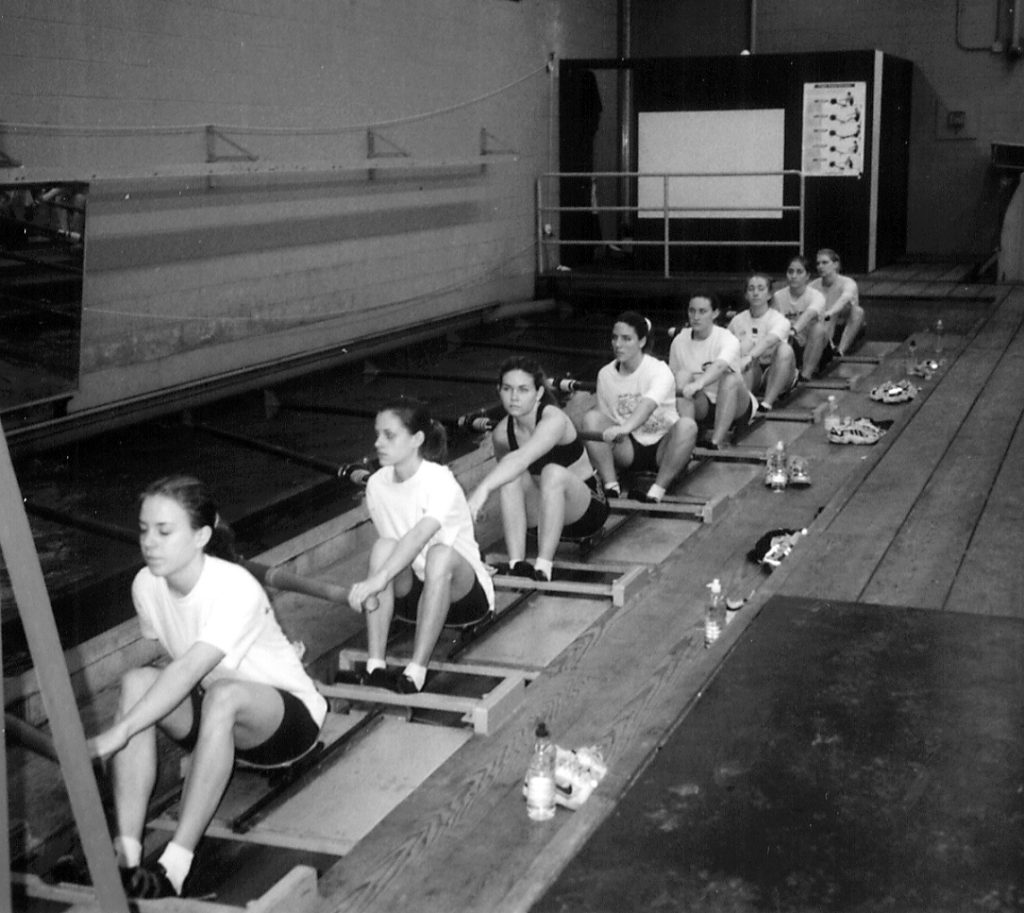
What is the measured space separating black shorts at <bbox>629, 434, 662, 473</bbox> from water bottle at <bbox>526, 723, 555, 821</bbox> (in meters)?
3.46

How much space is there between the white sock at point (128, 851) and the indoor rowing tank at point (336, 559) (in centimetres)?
22

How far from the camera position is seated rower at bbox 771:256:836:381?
353 inches

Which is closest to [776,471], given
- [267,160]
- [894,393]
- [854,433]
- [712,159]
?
[854,433]

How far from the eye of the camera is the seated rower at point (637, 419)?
6094 mm

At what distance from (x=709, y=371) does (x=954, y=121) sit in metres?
7.96

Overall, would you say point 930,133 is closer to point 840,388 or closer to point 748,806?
point 840,388

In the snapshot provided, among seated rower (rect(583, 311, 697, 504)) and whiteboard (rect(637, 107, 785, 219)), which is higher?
whiteboard (rect(637, 107, 785, 219))

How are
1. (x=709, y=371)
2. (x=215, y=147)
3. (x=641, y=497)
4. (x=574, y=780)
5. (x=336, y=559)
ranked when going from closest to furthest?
(x=574, y=780)
(x=336, y=559)
(x=641, y=497)
(x=709, y=371)
(x=215, y=147)

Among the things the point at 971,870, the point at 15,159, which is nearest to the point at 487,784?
the point at 971,870

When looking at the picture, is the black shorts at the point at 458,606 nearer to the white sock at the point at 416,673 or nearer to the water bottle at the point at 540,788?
the white sock at the point at 416,673

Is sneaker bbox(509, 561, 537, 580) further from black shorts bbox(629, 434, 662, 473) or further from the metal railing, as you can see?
the metal railing

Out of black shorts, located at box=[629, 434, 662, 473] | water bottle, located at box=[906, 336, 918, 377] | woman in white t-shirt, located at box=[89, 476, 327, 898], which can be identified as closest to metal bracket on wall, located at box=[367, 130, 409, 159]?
water bottle, located at box=[906, 336, 918, 377]

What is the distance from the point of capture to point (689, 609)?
4.56 metres

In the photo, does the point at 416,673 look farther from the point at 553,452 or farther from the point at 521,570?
the point at 553,452
